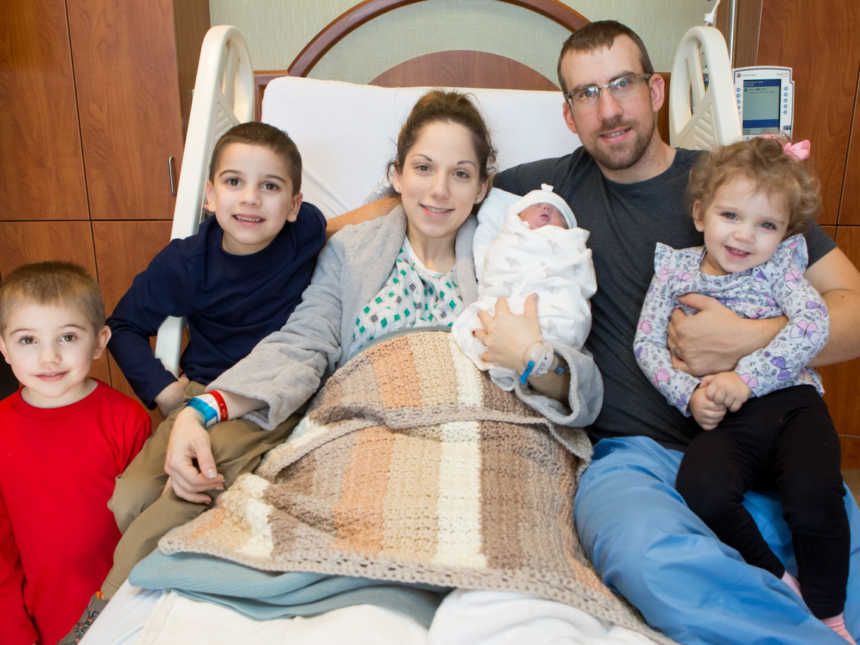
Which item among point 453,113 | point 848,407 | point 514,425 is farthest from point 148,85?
point 848,407

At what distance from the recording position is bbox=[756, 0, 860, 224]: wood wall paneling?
8.11ft

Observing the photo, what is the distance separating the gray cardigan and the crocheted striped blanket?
0.07 m

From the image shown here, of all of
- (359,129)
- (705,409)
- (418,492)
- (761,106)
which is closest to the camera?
(418,492)

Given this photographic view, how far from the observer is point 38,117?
282 centimetres

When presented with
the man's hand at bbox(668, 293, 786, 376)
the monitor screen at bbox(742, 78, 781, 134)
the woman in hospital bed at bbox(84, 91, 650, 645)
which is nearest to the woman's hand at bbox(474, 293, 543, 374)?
the woman in hospital bed at bbox(84, 91, 650, 645)

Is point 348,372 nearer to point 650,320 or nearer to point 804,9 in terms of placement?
point 650,320

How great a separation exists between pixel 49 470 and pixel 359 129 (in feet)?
4.47

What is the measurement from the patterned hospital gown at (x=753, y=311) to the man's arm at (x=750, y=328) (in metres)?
0.03

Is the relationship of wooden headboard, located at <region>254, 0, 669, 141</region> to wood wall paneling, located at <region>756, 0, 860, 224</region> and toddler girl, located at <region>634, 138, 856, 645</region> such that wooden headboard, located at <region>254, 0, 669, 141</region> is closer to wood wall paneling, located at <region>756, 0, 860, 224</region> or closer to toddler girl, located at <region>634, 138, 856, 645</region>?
wood wall paneling, located at <region>756, 0, 860, 224</region>

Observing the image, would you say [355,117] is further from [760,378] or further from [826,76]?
[826,76]

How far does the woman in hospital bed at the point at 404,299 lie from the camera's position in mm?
1351

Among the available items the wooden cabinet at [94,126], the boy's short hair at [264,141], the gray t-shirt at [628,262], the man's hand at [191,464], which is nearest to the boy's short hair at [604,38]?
the gray t-shirt at [628,262]

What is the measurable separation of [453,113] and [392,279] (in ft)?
1.47

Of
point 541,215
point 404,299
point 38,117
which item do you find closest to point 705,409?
point 541,215
